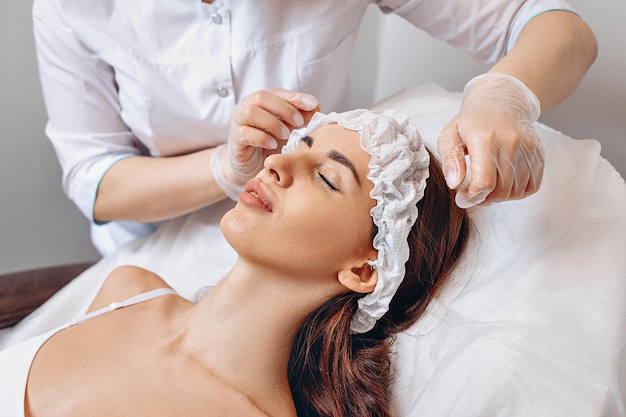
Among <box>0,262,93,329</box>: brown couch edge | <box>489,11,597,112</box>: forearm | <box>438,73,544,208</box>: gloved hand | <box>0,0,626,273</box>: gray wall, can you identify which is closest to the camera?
<box>438,73,544,208</box>: gloved hand

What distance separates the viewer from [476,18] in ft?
4.29

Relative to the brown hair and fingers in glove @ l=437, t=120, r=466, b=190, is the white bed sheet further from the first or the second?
fingers in glove @ l=437, t=120, r=466, b=190

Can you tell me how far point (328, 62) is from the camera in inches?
53.8

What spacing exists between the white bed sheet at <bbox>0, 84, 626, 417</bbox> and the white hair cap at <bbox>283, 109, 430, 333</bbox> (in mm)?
121

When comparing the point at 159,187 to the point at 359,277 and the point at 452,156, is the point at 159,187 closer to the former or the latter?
the point at 359,277

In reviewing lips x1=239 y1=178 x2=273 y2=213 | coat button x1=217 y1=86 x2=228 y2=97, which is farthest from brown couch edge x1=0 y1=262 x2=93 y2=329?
lips x1=239 y1=178 x2=273 y2=213

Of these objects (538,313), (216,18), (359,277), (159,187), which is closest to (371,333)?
(359,277)

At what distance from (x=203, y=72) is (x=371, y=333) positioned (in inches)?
23.5

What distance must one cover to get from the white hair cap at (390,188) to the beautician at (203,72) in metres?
0.16

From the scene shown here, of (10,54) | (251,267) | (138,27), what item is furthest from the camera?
(10,54)

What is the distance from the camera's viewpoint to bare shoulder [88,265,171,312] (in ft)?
4.12

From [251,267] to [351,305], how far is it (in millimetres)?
176

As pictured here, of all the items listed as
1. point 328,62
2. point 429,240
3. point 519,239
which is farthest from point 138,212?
point 519,239

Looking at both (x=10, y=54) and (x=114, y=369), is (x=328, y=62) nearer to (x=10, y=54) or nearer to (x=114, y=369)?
(x=114, y=369)
